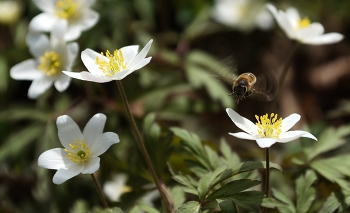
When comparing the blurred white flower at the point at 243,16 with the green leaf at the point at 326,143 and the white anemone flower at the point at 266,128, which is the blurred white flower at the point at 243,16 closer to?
the green leaf at the point at 326,143

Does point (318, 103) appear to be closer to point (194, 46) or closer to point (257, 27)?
point (257, 27)

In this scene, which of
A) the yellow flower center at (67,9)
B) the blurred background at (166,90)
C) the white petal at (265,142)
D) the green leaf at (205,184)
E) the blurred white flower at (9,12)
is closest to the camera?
the white petal at (265,142)

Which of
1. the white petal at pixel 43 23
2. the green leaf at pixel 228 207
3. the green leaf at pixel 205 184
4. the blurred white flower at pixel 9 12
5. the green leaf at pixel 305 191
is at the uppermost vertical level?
the blurred white flower at pixel 9 12


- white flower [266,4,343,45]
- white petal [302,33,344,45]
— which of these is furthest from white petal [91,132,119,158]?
white petal [302,33,344,45]

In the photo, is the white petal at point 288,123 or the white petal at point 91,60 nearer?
the white petal at point 288,123

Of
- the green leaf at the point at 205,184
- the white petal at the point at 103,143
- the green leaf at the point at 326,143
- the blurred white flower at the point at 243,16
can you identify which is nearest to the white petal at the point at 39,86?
the white petal at the point at 103,143

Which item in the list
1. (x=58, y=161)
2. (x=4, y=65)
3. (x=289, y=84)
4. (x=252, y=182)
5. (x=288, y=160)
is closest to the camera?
(x=252, y=182)

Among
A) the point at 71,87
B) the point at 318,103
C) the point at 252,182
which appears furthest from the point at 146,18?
the point at 252,182
